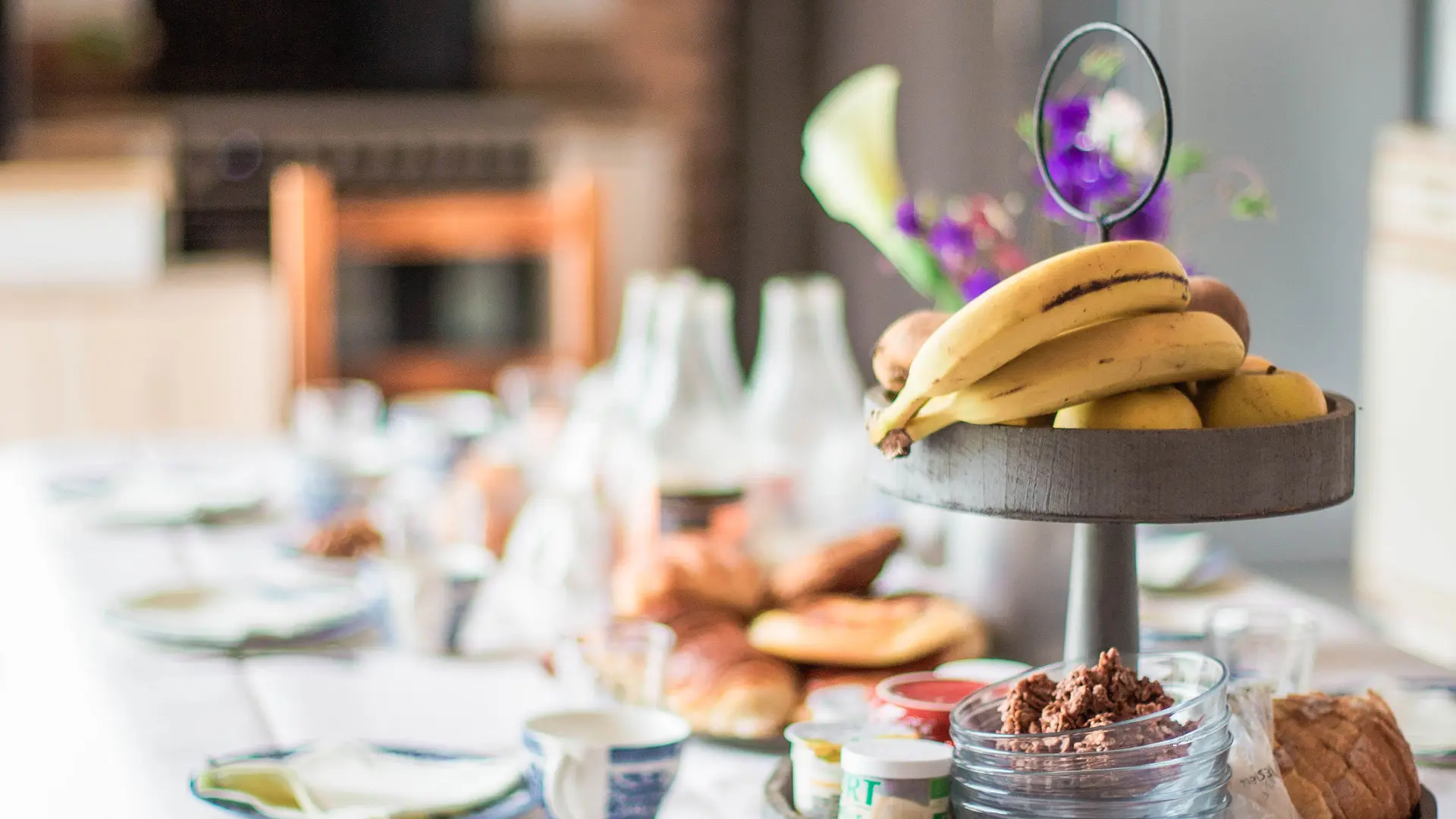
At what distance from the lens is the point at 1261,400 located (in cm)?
80

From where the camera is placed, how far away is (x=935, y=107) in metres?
4.16

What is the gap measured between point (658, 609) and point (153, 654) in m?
0.40

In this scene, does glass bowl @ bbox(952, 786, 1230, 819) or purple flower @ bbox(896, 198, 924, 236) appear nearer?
glass bowl @ bbox(952, 786, 1230, 819)

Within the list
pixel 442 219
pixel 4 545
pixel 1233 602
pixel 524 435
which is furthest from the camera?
pixel 442 219

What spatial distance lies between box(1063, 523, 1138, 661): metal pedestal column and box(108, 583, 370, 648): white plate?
2.20 feet

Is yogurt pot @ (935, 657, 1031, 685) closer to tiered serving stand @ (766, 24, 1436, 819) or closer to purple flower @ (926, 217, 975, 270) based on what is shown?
tiered serving stand @ (766, 24, 1436, 819)

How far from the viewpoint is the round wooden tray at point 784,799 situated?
83 cm

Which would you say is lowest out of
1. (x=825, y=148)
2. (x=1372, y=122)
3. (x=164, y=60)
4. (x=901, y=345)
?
(x=901, y=345)

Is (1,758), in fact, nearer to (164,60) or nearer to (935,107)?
(935,107)

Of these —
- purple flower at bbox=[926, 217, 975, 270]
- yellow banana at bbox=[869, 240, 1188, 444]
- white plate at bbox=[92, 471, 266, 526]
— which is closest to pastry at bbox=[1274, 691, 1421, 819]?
yellow banana at bbox=[869, 240, 1188, 444]

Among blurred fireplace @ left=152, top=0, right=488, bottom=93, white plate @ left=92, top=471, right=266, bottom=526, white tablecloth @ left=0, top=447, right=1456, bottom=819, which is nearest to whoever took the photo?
white tablecloth @ left=0, top=447, right=1456, bottom=819

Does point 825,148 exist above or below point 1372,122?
below

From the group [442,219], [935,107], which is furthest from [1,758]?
[935,107]

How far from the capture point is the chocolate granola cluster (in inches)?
28.7
